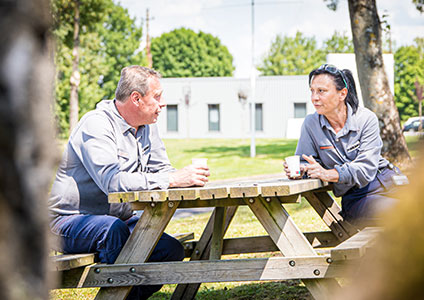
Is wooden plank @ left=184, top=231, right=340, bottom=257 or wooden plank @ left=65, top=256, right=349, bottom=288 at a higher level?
wooden plank @ left=65, top=256, right=349, bottom=288

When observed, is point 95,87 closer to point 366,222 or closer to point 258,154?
point 258,154

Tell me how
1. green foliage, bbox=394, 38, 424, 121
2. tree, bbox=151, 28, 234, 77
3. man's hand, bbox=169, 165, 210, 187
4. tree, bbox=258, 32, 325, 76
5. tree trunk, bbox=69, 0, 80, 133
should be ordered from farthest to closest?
tree, bbox=151, 28, 234, 77 → tree, bbox=258, 32, 325, 76 → green foliage, bbox=394, 38, 424, 121 → tree trunk, bbox=69, 0, 80, 133 → man's hand, bbox=169, 165, 210, 187

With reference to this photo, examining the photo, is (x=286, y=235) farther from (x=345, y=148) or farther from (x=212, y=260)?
(x=345, y=148)

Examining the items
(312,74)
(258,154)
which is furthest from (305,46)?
(312,74)

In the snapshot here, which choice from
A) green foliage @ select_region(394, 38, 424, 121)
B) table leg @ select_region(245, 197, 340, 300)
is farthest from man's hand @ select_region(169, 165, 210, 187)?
green foliage @ select_region(394, 38, 424, 121)

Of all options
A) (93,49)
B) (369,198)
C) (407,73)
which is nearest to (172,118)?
(93,49)

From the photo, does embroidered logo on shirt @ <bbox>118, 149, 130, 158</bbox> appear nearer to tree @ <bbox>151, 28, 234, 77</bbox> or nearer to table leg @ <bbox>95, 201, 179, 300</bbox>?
table leg @ <bbox>95, 201, 179, 300</bbox>

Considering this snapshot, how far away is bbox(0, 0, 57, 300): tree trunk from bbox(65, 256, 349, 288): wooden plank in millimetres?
2235

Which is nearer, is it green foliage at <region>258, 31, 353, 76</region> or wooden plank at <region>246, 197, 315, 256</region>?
wooden plank at <region>246, 197, 315, 256</region>

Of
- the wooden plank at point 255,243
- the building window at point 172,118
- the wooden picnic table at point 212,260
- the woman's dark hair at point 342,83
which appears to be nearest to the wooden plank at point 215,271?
the wooden picnic table at point 212,260

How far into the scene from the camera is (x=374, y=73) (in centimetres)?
1127

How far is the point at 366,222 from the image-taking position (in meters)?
3.98

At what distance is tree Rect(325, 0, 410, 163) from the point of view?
11.2 metres

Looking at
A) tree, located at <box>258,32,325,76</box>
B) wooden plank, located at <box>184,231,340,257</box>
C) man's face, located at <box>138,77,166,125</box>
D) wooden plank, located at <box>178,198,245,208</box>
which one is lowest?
wooden plank, located at <box>184,231,340,257</box>
